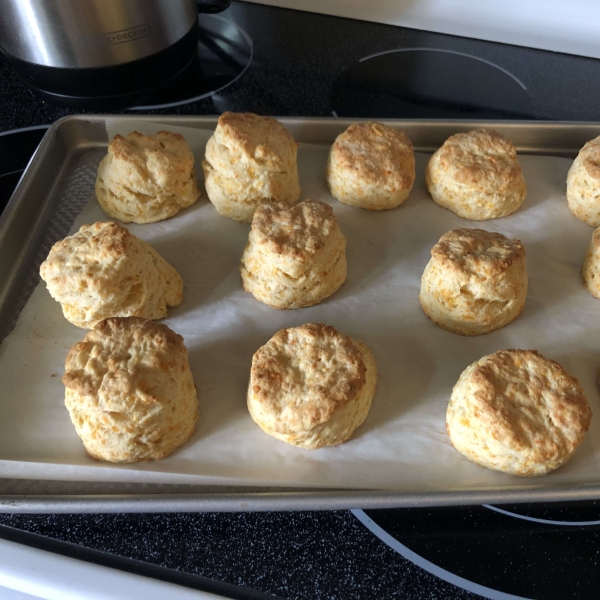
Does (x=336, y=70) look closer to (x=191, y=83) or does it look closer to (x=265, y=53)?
(x=265, y=53)

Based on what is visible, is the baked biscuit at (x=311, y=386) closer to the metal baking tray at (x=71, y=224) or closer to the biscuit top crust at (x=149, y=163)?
the metal baking tray at (x=71, y=224)

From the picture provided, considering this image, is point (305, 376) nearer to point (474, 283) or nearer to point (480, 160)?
point (474, 283)

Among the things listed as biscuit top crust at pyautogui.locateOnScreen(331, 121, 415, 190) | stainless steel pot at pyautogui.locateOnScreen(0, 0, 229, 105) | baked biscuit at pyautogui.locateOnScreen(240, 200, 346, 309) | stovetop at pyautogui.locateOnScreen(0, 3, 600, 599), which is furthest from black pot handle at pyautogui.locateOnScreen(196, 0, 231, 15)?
stovetop at pyautogui.locateOnScreen(0, 3, 600, 599)

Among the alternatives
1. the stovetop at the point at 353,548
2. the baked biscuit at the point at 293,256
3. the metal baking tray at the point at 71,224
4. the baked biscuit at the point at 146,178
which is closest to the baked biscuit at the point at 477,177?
the metal baking tray at the point at 71,224

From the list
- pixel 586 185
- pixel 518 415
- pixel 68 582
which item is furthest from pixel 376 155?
pixel 68 582

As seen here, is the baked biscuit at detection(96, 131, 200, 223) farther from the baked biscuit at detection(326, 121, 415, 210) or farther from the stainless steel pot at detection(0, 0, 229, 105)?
the baked biscuit at detection(326, 121, 415, 210)
